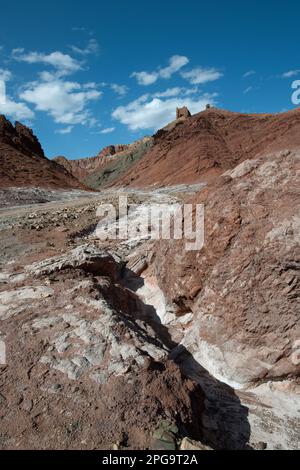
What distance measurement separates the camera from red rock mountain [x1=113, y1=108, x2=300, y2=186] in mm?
39094

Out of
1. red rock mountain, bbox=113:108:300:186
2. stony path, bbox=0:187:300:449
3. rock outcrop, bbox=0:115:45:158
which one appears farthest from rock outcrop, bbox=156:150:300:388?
rock outcrop, bbox=0:115:45:158

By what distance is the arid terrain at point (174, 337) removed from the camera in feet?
10.4

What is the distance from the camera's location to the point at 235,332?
16.0 feet

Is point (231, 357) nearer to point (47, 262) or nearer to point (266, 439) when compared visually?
point (266, 439)

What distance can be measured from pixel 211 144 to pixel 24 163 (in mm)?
20825

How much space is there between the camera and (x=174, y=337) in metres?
5.69

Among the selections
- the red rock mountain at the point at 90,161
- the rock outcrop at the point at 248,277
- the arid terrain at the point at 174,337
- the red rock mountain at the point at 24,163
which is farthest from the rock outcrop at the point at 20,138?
the red rock mountain at the point at 90,161

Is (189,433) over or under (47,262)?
under

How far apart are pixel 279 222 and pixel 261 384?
190 cm

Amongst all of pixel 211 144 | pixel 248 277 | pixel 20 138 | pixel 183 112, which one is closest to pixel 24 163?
pixel 20 138

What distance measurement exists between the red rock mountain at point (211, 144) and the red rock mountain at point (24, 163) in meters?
11.5

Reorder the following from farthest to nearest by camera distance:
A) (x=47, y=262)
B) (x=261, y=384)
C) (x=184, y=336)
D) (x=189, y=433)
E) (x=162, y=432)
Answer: (x=47, y=262)
(x=184, y=336)
(x=261, y=384)
(x=189, y=433)
(x=162, y=432)

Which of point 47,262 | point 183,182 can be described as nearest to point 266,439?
point 47,262

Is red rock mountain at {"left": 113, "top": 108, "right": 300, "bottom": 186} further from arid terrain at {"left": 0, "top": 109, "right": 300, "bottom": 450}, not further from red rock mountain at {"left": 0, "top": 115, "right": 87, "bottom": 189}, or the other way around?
arid terrain at {"left": 0, "top": 109, "right": 300, "bottom": 450}
